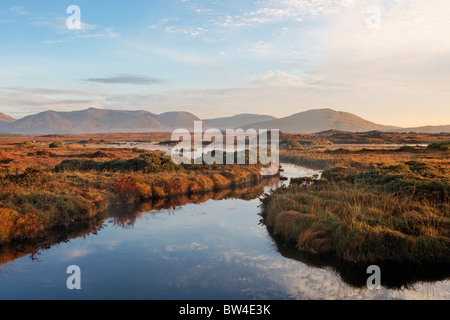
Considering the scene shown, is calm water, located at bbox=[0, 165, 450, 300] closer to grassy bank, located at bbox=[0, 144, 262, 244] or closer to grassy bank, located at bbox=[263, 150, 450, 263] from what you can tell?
grassy bank, located at bbox=[263, 150, 450, 263]

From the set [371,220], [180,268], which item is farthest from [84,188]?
[371,220]

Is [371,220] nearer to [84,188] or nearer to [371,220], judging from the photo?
[371,220]

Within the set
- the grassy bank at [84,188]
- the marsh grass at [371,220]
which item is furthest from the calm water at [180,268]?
the grassy bank at [84,188]

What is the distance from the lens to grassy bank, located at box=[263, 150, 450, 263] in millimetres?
12258

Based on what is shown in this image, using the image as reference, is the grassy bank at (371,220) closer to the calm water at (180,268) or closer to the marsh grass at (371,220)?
the marsh grass at (371,220)

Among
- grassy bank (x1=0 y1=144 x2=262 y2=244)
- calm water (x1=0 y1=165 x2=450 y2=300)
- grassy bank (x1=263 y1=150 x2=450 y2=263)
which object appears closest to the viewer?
calm water (x1=0 y1=165 x2=450 y2=300)

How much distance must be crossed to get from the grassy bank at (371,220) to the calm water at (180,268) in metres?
0.90

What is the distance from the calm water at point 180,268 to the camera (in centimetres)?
1038

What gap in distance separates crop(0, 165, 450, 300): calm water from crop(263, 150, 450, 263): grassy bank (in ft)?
2.97

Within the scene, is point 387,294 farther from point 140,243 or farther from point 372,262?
point 140,243

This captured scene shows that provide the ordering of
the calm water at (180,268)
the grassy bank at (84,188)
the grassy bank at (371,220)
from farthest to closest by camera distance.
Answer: the grassy bank at (84,188), the grassy bank at (371,220), the calm water at (180,268)

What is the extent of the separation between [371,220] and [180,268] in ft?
26.2

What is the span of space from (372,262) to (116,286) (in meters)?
8.87

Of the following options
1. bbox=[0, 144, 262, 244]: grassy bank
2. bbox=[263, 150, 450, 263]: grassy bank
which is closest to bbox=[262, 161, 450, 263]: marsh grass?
bbox=[263, 150, 450, 263]: grassy bank
